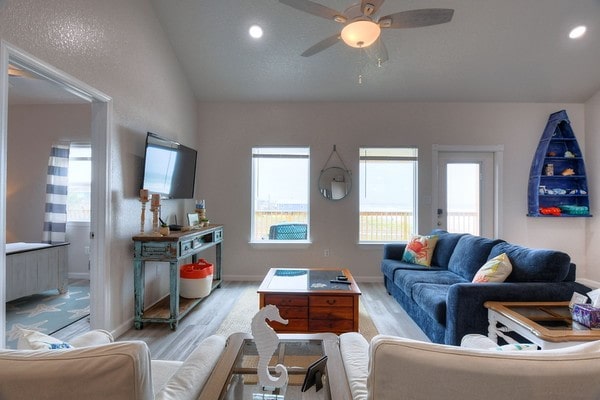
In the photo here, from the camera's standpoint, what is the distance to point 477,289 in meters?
2.21

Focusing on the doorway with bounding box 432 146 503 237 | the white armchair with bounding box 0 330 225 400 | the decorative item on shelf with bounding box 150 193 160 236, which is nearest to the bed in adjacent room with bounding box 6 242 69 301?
the decorative item on shelf with bounding box 150 193 160 236

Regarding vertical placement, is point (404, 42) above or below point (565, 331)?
above

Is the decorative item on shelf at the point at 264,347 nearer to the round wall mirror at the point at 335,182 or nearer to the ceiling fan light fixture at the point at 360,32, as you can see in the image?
the ceiling fan light fixture at the point at 360,32

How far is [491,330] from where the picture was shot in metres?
2.11

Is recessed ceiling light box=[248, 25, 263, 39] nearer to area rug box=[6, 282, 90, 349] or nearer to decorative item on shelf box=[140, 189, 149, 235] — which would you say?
decorative item on shelf box=[140, 189, 149, 235]

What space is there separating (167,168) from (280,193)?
186 cm

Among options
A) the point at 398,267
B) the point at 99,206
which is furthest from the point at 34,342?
the point at 398,267

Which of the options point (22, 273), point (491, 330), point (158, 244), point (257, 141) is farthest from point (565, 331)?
point (22, 273)

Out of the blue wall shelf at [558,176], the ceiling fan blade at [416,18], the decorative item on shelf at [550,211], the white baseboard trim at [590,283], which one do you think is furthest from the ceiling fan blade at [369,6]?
the white baseboard trim at [590,283]

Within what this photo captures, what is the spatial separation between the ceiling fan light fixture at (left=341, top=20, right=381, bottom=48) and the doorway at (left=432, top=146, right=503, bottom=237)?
9.67 feet

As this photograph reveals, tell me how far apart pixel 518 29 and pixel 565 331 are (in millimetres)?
3486

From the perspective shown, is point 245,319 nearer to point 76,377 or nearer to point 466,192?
point 76,377

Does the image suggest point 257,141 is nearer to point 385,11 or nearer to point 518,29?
point 385,11

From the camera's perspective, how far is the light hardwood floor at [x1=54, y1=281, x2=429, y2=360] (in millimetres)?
2598
